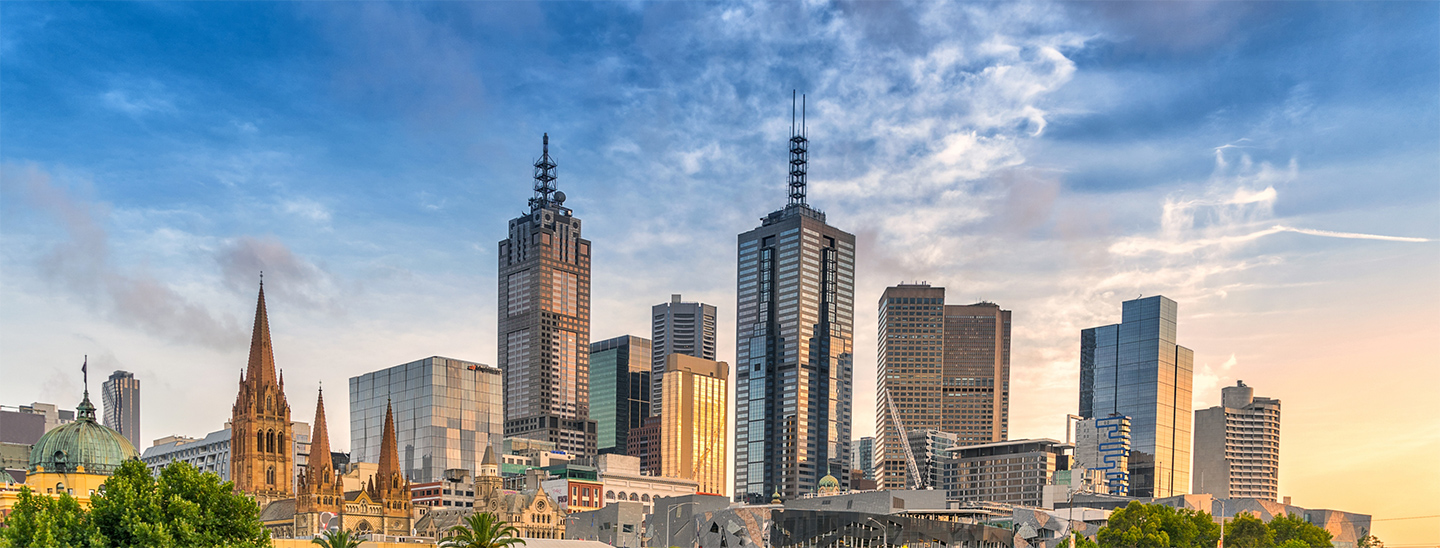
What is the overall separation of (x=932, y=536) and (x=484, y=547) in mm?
112114

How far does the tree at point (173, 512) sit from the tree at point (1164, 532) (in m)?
109

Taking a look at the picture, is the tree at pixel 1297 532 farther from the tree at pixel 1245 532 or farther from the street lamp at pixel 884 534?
the street lamp at pixel 884 534

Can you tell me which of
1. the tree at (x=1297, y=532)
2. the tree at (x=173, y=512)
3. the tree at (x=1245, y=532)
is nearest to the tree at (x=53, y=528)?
the tree at (x=173, y=512)

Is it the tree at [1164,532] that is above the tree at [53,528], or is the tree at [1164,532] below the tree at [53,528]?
below

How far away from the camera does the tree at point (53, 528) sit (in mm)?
84375

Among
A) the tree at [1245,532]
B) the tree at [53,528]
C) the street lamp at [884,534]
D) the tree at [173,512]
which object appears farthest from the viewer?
the street lamp at [884,534]

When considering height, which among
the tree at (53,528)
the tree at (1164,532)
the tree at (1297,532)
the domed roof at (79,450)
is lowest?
the tree at (1297,532)

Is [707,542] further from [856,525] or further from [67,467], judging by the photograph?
[67,467]

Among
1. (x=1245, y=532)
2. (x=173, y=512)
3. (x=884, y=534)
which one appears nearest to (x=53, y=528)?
(x=173, y=512)

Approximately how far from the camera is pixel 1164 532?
16012cm

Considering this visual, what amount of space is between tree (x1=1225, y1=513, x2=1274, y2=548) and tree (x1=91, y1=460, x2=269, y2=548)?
421ft

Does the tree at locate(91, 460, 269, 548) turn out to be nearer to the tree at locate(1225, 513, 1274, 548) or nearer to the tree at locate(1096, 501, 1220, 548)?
the tree at locate(1096, 501, 1220, 548)

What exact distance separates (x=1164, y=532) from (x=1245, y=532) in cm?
2006

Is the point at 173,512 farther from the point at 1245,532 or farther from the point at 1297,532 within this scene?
the point at 1297,532
